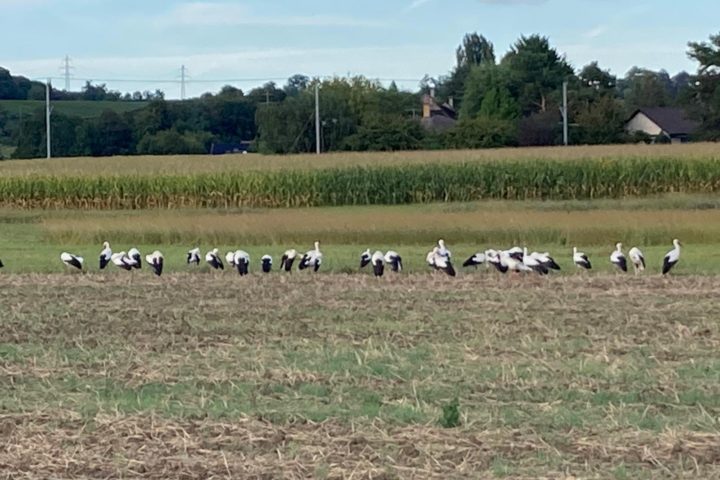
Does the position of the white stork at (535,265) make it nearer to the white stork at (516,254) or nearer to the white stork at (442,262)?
the white stork at (516,254)

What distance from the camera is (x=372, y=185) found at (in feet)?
152

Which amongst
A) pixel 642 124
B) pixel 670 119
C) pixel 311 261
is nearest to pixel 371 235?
pixel 311 261

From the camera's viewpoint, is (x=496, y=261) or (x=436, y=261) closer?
(x=496, y=261)

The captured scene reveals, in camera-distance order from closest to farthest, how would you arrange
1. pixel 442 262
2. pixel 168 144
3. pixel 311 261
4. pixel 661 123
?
pixel 442 262 → pixel 311 261 → pixel 168 144 → pixel 661 123

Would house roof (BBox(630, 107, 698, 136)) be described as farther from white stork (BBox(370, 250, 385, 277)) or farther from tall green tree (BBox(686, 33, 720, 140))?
white stork (BBox(370, 250, 385, 277))

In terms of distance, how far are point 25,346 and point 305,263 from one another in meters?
9.63

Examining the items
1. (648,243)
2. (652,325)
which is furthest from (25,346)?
(648,243)

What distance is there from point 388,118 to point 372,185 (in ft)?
104

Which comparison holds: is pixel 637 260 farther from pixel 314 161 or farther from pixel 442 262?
pixel 314 161

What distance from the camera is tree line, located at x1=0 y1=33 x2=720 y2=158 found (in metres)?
76.7

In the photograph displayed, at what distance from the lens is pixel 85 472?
27.1 feet

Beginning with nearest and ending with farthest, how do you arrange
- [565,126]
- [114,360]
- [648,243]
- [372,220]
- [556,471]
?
[556,471]
[114,360]
[648,243]
[372,220]
[565,126]

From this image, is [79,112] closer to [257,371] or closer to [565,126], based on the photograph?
[565,126]

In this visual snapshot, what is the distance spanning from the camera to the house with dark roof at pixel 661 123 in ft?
304
